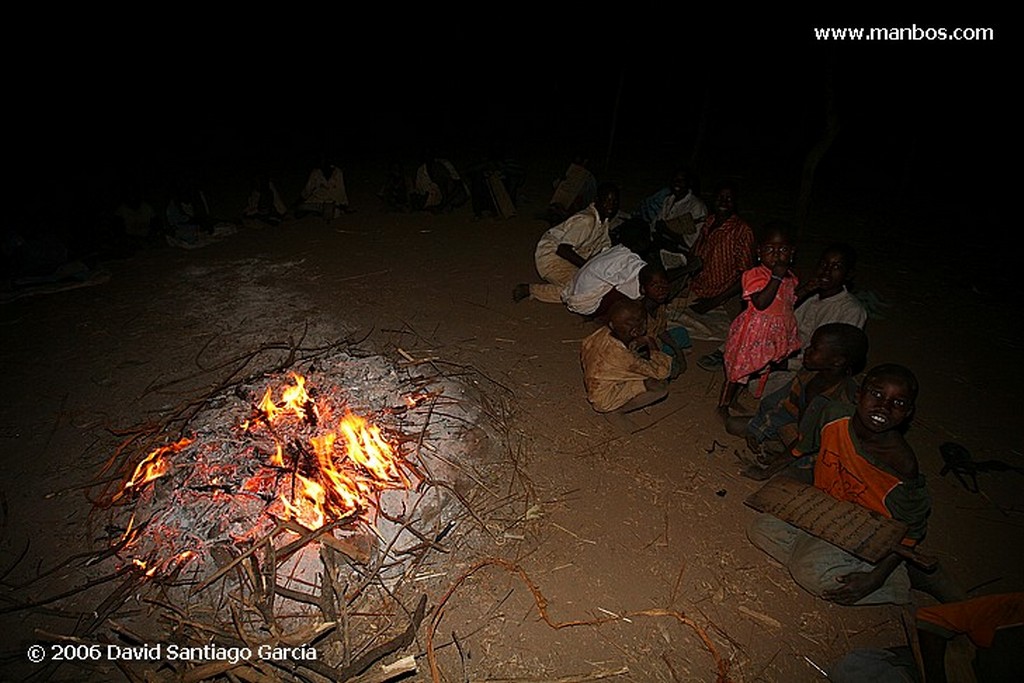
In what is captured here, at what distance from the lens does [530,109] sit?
2212 centimetres

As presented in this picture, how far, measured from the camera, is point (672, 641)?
299 cm

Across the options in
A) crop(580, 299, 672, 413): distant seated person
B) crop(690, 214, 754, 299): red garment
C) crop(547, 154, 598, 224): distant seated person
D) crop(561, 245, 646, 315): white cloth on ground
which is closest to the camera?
crop(580, 299, 672, 413): distant seated person

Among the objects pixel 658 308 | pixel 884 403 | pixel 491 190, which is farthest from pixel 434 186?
pixel 884 403

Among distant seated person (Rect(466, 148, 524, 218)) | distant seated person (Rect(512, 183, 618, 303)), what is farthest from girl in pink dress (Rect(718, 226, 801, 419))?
distant seated person (Rect(466, 148, 524, 218))

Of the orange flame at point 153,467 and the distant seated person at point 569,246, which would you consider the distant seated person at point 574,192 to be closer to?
the distant seated person at point 569,246

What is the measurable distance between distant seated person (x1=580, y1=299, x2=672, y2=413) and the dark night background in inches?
197

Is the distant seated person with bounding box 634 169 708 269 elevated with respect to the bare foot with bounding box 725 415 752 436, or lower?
elevated

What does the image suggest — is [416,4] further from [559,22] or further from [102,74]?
[102,74]

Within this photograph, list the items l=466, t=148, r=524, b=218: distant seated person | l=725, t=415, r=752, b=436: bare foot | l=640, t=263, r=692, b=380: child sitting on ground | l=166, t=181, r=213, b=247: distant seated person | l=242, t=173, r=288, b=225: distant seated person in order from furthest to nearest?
l=466, t=148, r=524, b=218: distant seated person → l=242, t=173, r=288, b=225: distant seated person → l=166, t=181, r=213, b=247: distant seated person → l=640, t=263, r=692, b=380: child sitting on ground → l=725, t=415, r=752, b=436: bare foot

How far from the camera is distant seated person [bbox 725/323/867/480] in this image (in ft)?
12.1

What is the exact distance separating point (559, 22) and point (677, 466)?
70.4ft

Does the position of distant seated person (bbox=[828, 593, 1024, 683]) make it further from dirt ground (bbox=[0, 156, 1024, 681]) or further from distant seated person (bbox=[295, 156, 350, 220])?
distant seated person (bbox=[295, 156, 350, 220])

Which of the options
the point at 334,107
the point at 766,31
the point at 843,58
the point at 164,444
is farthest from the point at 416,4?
the point at 164,444

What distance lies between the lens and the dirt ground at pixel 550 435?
3021mm
